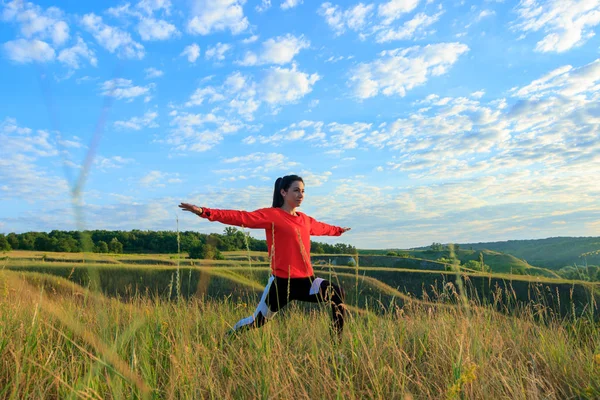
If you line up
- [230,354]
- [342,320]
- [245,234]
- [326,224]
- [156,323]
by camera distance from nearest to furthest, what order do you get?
[245,234]
[230,354]
[342,320]
[156,323]
[326,224]

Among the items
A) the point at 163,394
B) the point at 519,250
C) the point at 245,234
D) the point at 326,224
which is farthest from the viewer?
the point at 519,250

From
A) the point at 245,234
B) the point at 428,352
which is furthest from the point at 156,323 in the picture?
the point at 428,352

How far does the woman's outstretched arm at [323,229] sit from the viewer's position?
6359mm

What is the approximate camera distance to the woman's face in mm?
5945

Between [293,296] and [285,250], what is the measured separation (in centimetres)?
60

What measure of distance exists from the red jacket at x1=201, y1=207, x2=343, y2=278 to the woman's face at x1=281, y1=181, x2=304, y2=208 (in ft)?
0.62

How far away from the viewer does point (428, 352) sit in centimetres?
425

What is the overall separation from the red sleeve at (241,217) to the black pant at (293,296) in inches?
29.6

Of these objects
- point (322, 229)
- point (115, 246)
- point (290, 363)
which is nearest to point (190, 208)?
point (322, 229)

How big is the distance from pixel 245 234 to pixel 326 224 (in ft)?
10.3

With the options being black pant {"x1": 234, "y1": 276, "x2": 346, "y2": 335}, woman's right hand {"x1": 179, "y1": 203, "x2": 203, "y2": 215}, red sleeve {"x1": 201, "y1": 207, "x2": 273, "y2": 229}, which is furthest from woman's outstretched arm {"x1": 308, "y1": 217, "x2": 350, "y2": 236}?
woman's right hand {"x1": 179, "y1": 203, "x2": 203, "y2": 215}

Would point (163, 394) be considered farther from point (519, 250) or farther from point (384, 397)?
point (519, 250)

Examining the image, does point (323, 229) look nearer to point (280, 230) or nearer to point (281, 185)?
point (281, 185)

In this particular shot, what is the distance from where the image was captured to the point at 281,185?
616 cm
